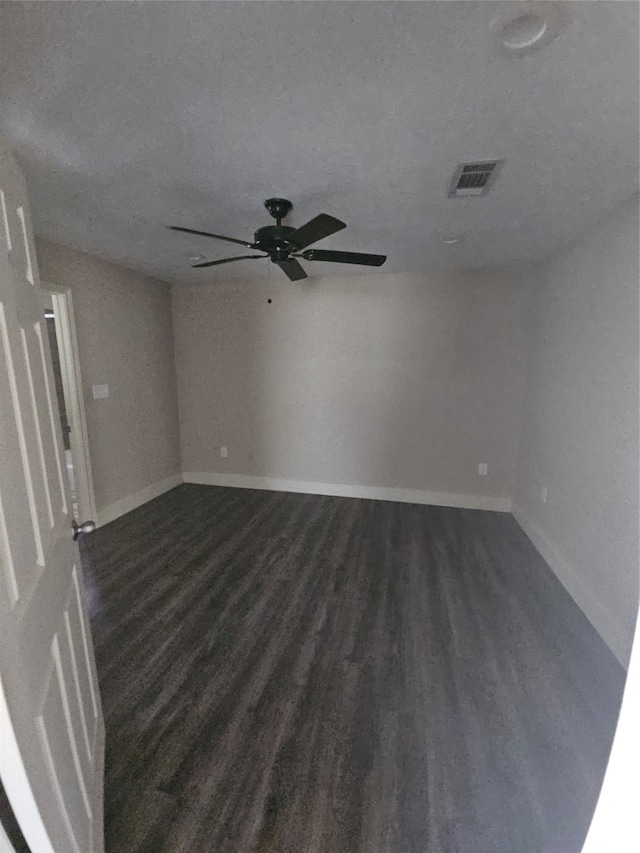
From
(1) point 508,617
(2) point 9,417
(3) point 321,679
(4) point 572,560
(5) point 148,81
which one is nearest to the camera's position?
(2) point 9,417

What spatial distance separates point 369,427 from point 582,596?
2337 millimetres

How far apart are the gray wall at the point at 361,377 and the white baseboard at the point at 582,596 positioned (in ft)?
2.86

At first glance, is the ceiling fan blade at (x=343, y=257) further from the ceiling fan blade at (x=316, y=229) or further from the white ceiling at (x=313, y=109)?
the white ceiling at (x=313, y=109)

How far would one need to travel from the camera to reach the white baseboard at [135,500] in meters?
3.61

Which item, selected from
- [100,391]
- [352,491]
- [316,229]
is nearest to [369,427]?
[352,491]

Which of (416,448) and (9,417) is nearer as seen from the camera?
(9,417)

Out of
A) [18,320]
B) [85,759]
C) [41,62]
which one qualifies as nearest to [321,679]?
[85,759]

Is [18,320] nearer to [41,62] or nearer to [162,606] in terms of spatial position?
[41,62]

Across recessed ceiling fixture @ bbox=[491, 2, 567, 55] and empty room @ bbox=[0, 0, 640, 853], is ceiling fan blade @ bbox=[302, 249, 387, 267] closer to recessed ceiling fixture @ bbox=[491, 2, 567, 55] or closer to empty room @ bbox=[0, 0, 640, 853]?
empty room @ bbox=[0, 0, 640, 853]

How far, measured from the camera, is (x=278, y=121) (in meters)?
1.48

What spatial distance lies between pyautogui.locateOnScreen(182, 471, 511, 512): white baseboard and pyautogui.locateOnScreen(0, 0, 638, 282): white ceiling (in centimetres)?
261

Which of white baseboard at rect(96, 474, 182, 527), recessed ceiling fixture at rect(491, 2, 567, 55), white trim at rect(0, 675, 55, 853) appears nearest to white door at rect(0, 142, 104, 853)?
white trim at rect(0, 675, 55, 853)

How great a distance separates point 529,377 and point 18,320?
12.5 feet

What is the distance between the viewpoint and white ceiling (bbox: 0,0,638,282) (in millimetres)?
1063
